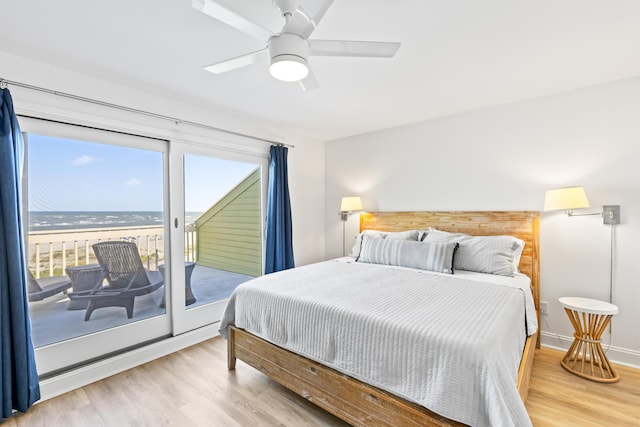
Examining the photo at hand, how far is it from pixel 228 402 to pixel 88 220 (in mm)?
1807

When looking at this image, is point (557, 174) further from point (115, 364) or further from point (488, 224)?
point (115, 364)

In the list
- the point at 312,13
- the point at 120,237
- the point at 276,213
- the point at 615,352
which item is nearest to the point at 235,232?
the point at 276,213

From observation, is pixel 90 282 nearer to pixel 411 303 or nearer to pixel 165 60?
pixel 165 60

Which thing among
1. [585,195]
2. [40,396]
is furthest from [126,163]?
[585,195]

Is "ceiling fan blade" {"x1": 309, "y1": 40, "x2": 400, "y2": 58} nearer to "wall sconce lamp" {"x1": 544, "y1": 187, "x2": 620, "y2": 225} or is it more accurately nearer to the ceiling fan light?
the ceiling fan light

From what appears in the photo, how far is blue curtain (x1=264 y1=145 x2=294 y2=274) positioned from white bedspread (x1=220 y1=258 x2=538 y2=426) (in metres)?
1.06

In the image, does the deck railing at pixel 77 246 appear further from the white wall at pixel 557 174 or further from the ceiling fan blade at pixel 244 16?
the white wall at pixel 557 174

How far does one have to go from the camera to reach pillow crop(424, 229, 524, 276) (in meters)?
2.60

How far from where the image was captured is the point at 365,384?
1593 mm

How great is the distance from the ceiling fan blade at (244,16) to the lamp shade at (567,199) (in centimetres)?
259

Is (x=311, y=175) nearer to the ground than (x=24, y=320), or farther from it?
farther from it

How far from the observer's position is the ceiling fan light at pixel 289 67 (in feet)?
4.69

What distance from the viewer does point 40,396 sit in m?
1.99

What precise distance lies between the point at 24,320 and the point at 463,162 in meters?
4.00
